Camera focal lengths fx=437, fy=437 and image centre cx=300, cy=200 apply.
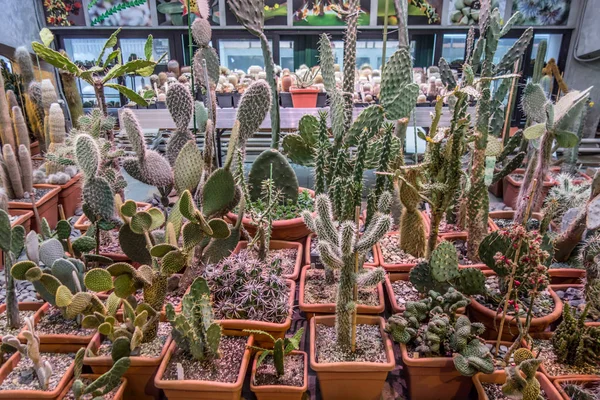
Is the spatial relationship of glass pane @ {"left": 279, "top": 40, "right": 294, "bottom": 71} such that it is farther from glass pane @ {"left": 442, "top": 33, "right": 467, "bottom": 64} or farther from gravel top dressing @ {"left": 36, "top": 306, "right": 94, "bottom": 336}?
gravel top dressing @ {"left": 36, "top": 306, "right": 94, "bottom": 336}

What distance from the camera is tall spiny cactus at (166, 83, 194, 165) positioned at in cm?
193

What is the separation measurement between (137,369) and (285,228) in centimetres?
88

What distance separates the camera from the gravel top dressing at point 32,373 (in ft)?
4.33

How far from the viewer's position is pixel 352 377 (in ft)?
4.43

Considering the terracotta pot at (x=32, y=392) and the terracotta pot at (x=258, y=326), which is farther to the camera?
the terracotta pot at (x=258, y=326)

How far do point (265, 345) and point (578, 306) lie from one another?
3.87 feet

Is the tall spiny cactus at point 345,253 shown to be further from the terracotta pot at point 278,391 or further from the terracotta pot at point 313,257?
the terracotta pot at point 313,257

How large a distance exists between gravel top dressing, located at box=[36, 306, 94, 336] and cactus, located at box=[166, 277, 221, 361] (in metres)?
0.39

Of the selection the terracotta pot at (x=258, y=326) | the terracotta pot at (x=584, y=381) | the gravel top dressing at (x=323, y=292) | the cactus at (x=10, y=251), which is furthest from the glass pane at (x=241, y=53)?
the terracotta pot at (x=584, y=381)

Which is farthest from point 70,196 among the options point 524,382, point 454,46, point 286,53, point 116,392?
point 454,46

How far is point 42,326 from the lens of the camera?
153cm

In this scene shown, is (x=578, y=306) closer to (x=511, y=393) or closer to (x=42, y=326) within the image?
(x=511, y=393)

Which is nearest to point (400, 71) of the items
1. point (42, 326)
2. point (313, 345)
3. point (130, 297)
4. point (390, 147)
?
point (390, 147)

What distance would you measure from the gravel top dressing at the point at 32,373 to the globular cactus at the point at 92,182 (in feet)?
1.87
